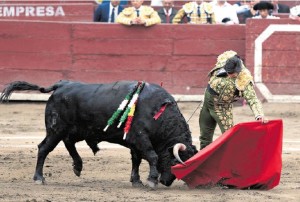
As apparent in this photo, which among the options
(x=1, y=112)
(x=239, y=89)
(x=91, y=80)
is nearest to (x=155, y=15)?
(x=91, y=80)

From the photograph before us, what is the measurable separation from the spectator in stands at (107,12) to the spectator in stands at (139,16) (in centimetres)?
31

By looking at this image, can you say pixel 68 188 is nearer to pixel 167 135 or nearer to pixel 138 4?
pixel 167 135

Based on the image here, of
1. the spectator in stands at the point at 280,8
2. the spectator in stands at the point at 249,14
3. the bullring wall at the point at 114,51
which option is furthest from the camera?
the spectator in stands at the point at 280,8

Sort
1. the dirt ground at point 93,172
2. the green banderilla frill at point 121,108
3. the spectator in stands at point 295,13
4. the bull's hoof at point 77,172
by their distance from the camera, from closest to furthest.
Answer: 1. the dirt ground at point 93,172
2. the green banderilla frill at point 121,108
3. the bull's hoof at point 77,172
4. the spectator in stands at point 295,13

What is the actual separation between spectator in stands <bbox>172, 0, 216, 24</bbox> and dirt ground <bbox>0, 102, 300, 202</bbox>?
4.49 ft

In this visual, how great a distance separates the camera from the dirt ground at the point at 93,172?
7988 mm

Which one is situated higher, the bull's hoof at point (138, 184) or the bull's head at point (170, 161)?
the bull's head at point (170, 161)

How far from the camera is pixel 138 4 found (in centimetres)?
1364

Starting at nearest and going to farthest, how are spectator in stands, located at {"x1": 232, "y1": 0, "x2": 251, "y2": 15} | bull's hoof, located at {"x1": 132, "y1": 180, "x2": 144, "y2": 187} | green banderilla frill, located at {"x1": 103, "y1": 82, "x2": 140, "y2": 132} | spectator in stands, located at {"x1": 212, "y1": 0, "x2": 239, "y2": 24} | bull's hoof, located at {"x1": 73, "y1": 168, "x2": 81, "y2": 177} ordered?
green banderilla frill, located at {"x1": 103, "y1": 82, "x2": 140, "y2": 132} → bull's hoof, located at {"x1": 132, "y1": 180, "x2": 144, "y2": 187} → bull's hoof, located at {"x1": 73, "y1": 168, "x2": 81, "y2": 177} → spectator in stands, located at {"x1": 212, "y1": 0, "x2": 239, "y2": 24} → spectator in stands, located at {"x1": 232, "y1": 0, "x2": 251, "y2": 15}

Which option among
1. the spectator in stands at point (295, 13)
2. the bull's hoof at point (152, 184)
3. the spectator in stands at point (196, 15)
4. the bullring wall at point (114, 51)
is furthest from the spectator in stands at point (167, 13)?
the bull's hoof at point (152, 184)

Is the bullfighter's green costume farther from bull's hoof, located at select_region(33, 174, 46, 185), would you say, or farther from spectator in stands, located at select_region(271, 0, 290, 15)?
spectator in stands, located at select_region(271, 0, 290, 15)

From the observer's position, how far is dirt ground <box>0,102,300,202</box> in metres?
7.99

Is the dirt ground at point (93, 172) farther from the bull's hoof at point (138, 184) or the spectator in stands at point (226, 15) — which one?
the spectator in stands at point (226, 15)

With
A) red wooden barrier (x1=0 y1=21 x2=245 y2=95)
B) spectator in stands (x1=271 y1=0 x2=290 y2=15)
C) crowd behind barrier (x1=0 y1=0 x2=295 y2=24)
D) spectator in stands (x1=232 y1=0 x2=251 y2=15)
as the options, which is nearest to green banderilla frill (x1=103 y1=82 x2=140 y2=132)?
red wooden barrier (x1=0 y1=21 x2=245 y2=95)
